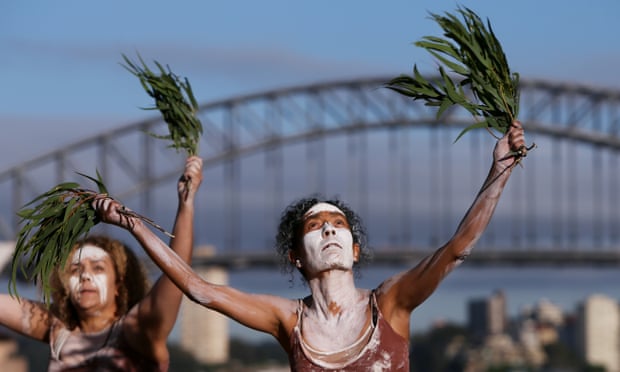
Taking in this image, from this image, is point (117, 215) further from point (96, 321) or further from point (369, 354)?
point (96, 321)

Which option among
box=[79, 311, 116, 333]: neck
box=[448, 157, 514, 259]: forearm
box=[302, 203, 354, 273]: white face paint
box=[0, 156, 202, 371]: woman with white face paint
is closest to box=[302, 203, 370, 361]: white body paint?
box=[302, 203, 354, 273]: white face paint

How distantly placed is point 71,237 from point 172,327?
962 millimetres

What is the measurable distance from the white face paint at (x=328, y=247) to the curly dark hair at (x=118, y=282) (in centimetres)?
138

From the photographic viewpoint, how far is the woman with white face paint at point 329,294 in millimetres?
6477

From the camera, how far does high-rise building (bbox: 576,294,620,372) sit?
6078 inches

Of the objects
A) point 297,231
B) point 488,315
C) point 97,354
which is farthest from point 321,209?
point 488,315

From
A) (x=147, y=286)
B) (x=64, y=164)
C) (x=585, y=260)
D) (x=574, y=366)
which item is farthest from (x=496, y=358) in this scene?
(x=147, y=286)

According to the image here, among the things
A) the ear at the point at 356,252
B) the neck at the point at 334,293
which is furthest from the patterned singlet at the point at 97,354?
the ear at the point at 356,252

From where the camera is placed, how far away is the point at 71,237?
6.70m

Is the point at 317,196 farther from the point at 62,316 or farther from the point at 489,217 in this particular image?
the point at 62,316

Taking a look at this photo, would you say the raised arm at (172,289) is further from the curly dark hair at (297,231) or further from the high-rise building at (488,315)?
the high-rise building at (488,315)

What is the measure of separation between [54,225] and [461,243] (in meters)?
1.55

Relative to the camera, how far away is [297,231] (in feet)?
22.2

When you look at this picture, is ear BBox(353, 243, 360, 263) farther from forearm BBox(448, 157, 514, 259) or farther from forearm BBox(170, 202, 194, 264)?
forearm BBox(170, 202, 194, 264)
